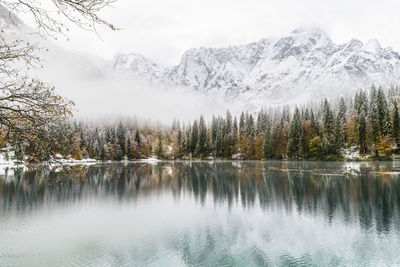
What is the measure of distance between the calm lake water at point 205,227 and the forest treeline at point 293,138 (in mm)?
21795

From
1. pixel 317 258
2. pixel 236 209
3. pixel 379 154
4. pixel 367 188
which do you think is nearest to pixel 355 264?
pixel 317 258

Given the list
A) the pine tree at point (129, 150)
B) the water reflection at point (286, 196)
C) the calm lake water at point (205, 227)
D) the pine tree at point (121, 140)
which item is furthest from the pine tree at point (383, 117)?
the pine tree at point (121, 140)

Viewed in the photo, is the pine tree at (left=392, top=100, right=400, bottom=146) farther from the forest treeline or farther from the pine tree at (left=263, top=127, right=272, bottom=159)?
the pine tree at (left=263, top=127, right=272, bottom=159)

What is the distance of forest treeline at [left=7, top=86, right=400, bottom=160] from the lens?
7875 centimetres

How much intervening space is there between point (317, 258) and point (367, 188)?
78.0 feet

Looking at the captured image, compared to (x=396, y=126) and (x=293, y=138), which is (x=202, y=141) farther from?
(x=396, y=126)

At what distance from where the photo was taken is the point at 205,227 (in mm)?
19922

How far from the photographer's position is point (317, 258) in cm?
1407

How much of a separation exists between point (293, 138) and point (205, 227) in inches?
3137

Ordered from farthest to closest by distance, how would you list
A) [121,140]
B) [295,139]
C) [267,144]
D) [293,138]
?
[121,140] → [267,144] → [295,139] → [293,138]

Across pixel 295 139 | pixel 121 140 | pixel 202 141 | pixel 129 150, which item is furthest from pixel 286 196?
pixel 121 140

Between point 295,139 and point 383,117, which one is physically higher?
point 383,117

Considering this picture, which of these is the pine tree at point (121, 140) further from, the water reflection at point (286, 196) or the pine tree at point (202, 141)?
the water reflection at point (286, 196)

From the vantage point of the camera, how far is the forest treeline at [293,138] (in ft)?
258
